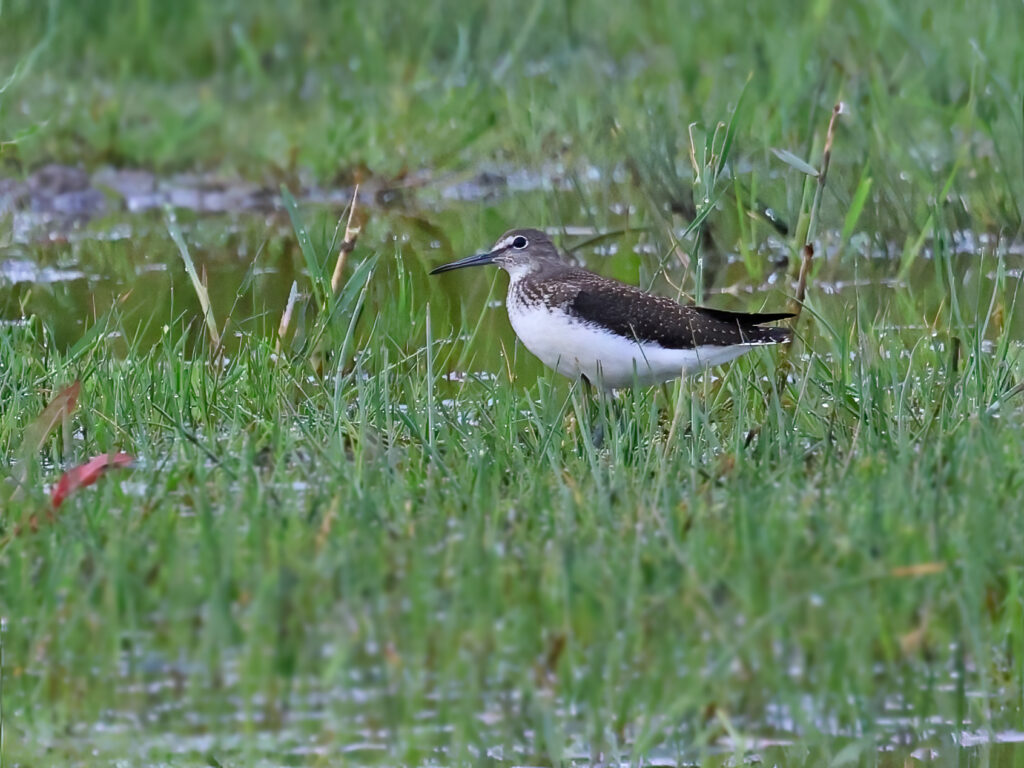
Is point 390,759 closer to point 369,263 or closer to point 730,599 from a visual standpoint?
point 730,599

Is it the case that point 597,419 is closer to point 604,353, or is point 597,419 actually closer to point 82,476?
point 604,353

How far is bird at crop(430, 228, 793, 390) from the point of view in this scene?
17.7ft

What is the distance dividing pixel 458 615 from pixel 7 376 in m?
2.40

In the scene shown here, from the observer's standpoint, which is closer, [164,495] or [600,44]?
[164,495]

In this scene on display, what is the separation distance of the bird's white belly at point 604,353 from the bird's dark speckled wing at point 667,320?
0.10 ft

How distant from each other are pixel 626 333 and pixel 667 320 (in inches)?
5.4

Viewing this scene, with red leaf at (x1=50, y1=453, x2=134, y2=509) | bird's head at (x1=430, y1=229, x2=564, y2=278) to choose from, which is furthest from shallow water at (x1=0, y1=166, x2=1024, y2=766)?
red leaf at (x1=50, y1=453, x2=134, y2=509)

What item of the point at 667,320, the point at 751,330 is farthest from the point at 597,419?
the point at 751,330

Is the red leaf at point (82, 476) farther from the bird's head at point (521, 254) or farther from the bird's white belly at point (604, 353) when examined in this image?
the bird's head at point (521, 254)

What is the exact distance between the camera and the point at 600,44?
39.7 ft

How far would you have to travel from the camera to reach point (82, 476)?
434cm

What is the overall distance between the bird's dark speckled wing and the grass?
13 centimetres

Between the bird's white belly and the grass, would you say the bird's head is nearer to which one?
the grass

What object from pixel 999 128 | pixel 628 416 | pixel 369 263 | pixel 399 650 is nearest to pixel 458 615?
pixel 399 650
